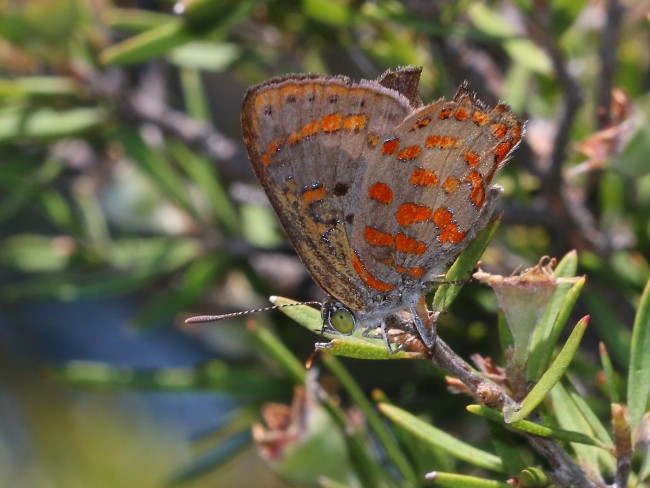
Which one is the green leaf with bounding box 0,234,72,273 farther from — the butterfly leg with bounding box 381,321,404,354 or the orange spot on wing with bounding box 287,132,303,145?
the butterfly leg with bounding box 381,321,404,354

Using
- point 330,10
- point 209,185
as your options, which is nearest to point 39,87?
point 209,185

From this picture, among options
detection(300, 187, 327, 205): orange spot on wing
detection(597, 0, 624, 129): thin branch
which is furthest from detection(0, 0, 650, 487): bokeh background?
detection(300, 187, 327, 205): orange spot on wing

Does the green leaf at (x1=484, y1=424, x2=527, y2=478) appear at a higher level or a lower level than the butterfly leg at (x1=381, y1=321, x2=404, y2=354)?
lower

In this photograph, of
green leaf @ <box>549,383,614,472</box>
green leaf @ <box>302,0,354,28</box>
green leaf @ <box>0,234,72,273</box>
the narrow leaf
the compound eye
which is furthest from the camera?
green leaf @ <box>0,234,72,273</box>

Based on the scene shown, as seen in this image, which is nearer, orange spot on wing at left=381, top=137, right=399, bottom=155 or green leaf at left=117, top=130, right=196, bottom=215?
orange spot on wing at left=381, top=137, right=399, bottom=155

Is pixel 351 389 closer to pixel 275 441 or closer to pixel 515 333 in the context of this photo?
pixel 275 441

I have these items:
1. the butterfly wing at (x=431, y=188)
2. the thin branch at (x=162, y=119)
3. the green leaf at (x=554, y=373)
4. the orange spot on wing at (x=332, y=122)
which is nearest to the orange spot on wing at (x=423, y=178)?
the butterfly wing at (x=431, y=188)

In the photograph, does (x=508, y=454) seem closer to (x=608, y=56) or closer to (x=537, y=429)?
(x=537, y=429)
